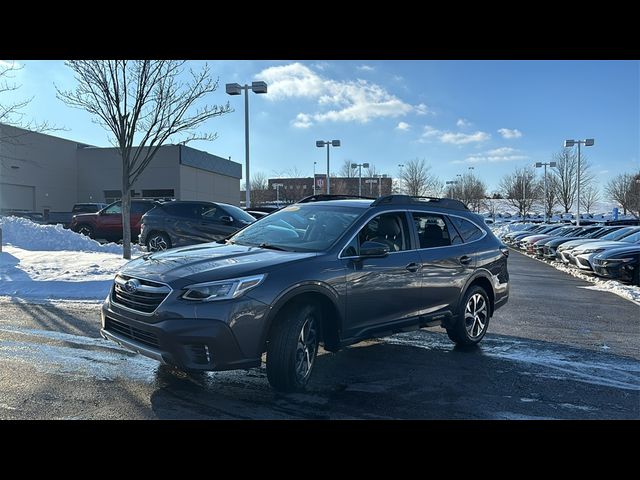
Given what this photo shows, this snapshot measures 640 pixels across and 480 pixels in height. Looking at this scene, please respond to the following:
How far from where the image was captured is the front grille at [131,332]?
3.97 m

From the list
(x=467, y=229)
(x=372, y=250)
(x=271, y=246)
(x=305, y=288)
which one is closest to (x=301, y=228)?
(x=271, y=246)

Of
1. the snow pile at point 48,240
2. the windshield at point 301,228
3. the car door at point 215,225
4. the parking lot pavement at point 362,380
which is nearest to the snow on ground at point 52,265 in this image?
the snow pile at point 48,240

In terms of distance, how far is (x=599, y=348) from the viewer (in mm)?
6355

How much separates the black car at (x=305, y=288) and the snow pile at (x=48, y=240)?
1057 centimetres

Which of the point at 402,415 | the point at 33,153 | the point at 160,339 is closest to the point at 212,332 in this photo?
the point at 160,339

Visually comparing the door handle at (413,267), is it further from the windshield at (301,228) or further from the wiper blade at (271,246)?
the wiper blade at (271,246)

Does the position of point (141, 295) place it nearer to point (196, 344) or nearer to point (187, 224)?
point (196, 344)

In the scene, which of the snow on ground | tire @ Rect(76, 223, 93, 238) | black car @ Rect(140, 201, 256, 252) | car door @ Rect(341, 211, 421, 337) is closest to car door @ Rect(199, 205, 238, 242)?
black car @ Rect(140, 201, 256, 252)

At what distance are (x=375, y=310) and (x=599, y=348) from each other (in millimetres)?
3412

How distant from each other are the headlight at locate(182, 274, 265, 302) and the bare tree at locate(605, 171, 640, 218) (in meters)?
55.8

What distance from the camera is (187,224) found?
1348 centimetres

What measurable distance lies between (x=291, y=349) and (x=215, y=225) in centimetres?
965

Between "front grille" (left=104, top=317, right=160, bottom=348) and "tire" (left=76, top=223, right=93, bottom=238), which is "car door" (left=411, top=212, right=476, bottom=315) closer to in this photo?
"front grille" (left=104, top=317, right=160, bottom=348)

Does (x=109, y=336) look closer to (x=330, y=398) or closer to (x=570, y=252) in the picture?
(x=330, y=398)
